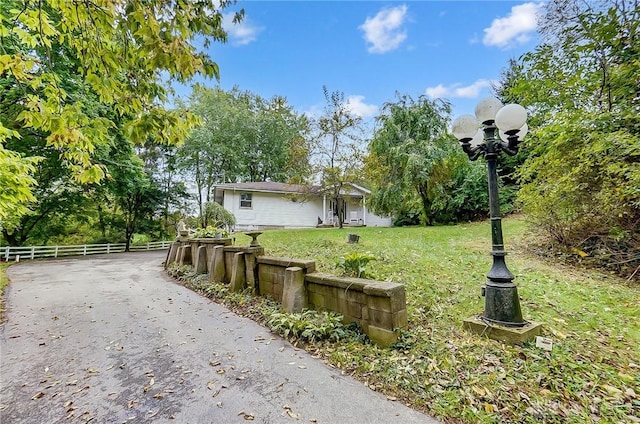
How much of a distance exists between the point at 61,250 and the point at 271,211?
11844 millimetres

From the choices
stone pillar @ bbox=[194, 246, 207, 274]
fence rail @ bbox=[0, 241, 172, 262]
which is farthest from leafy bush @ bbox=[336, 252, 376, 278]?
fence rail @ bbox=[0, 241, 172, 262]

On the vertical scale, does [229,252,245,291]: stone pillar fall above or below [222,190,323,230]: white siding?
below

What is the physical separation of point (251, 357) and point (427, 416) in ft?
6.70

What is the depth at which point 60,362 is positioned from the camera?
139 inches

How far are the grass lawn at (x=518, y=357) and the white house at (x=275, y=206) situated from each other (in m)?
14.9

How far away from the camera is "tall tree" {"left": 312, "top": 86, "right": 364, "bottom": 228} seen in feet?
44.7

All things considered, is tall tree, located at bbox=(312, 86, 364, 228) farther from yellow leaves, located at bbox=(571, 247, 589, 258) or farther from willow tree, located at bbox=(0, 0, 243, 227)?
willow tree, located at bbox=(0, 0, 243, 227)

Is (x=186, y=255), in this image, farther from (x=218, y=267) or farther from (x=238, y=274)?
(x=238, y=274)

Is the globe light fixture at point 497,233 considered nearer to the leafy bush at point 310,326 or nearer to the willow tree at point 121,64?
the leafy bush at point 310,326

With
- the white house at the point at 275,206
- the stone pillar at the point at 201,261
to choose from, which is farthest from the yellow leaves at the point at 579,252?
the white house at the point at 275,206

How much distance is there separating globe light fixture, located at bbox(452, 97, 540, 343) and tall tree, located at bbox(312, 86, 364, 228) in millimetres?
9867

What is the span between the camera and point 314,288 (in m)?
4.54

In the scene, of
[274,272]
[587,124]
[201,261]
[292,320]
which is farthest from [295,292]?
[587,124]

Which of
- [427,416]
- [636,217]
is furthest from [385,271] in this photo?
[636,217]
